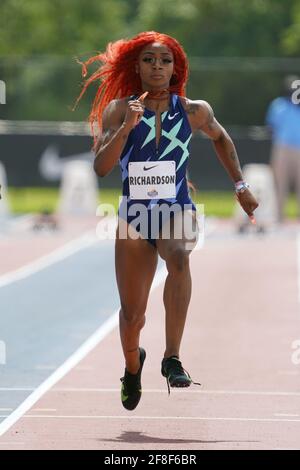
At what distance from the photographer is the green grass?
3073 cm

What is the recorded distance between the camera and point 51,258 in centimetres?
2078

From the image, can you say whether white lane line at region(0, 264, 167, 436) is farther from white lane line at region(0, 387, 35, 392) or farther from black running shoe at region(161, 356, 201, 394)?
black running shoe at region(161, 356, 201, 394)

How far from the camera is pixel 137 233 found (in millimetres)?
8586

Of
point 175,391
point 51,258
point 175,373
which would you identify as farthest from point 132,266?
point 51,258

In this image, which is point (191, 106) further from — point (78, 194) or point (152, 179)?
point (78, 194)

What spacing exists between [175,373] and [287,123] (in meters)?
18.4

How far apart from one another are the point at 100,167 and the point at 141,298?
0.83 meters

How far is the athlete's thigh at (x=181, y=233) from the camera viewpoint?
8.55 m

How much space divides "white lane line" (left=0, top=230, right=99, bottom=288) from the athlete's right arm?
8943mm

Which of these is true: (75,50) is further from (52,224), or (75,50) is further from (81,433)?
(81,433)

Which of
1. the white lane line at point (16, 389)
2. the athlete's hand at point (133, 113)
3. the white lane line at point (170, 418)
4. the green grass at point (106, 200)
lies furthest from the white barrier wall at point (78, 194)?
the athlete's hand at point (133, 113)

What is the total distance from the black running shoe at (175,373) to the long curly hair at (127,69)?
1.33 metres

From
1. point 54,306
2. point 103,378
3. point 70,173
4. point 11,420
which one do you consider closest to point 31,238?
Answer: point 70,173

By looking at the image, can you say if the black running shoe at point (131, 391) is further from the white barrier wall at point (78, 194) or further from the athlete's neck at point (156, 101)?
the white barrier wall at point (78, 194)
